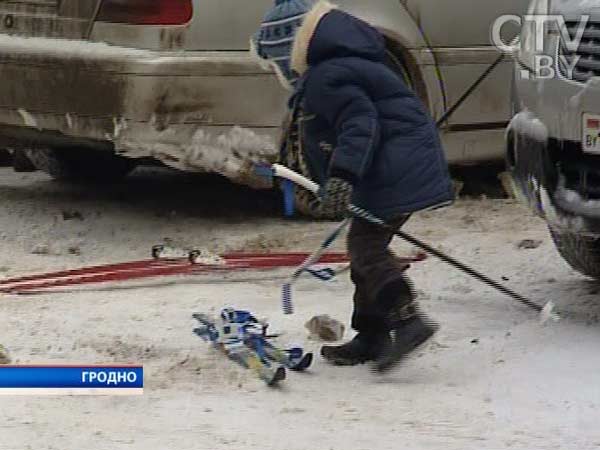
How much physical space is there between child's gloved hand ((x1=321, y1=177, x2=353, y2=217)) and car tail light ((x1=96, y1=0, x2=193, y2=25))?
186cm

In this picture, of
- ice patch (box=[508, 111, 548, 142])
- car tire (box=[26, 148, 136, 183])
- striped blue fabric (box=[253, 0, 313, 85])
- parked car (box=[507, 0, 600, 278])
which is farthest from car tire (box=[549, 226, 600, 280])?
car tire (box=[26, 148, 136, 183])

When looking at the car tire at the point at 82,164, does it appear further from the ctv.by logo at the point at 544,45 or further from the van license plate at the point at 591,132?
the van license plate at the point at 591,132

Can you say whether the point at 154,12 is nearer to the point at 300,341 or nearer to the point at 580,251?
the point at 300,341

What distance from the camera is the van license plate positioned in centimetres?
473

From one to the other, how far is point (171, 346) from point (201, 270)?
107 centimetres

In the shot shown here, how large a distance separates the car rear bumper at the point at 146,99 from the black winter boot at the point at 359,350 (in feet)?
5.53

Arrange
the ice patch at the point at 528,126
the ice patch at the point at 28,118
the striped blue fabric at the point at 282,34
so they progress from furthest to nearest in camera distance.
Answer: the ice patch at the point at 28,118, the ice patch at the point at 528,126, the striped blue fabric at the point at 282,34

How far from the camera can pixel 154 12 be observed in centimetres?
598

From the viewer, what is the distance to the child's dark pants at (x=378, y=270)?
14.9 ft

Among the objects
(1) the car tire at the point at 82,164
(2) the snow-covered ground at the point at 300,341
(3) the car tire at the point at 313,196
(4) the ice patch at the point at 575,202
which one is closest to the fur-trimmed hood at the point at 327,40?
(4) the ice patch at the point at 575,202

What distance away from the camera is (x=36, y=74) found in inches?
242

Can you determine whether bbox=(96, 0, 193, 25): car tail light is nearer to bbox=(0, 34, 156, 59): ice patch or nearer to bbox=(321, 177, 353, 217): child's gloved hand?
bbox=(0, 34, 156, 59): ice patch

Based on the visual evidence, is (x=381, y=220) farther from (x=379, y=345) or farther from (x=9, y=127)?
(x=9, y=127)

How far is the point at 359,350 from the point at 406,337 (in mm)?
207
